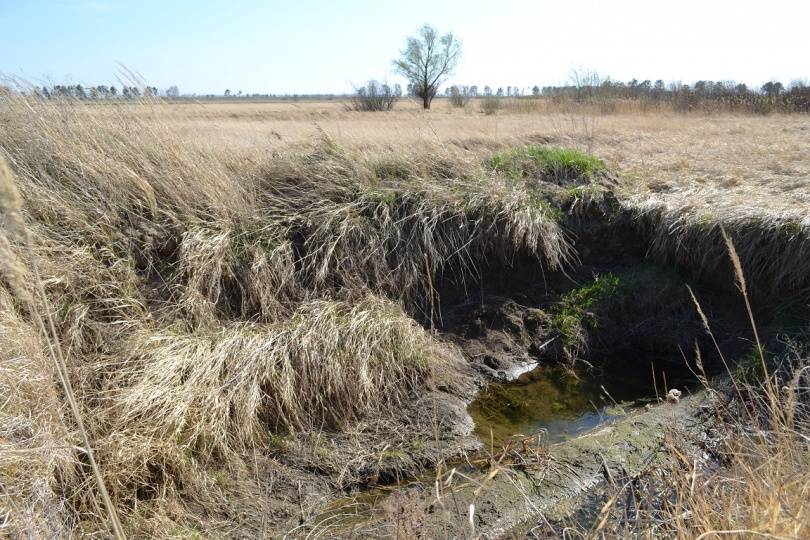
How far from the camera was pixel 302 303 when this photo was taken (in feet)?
18.0

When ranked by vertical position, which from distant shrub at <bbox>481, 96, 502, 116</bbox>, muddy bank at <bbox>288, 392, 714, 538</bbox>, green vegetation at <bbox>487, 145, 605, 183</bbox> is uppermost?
distant shrub at <bbox>481, 96, 502, 116</bbox>

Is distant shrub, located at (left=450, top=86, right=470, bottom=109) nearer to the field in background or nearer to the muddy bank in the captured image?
the field in background

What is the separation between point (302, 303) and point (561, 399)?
8.43ft

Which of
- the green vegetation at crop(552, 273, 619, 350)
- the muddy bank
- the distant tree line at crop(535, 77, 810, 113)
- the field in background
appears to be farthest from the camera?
the distant tree line at crop(535, 77, 810, 113)

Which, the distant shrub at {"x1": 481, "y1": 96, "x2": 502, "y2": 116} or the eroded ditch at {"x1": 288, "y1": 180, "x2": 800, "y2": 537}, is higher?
the distant shrub at {"x1": 481, "y1": 96, "x2": 502, "y2": 116}

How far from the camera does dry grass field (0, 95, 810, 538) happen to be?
3.55 meters

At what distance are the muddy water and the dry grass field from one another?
28 centimetres

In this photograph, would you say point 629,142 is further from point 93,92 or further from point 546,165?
point 93,92

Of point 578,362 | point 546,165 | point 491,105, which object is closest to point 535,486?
point 578,362

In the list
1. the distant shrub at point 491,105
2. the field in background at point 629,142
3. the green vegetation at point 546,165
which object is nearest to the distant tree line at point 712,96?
the distant shrub at point 491,105

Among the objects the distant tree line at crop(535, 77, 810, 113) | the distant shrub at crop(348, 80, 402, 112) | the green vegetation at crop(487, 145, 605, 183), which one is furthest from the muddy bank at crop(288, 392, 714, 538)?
the distant shrub at crop(348, 80, 402, 112)

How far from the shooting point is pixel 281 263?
222 inches

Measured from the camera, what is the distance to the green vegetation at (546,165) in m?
7.32

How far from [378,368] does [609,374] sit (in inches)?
98.1
